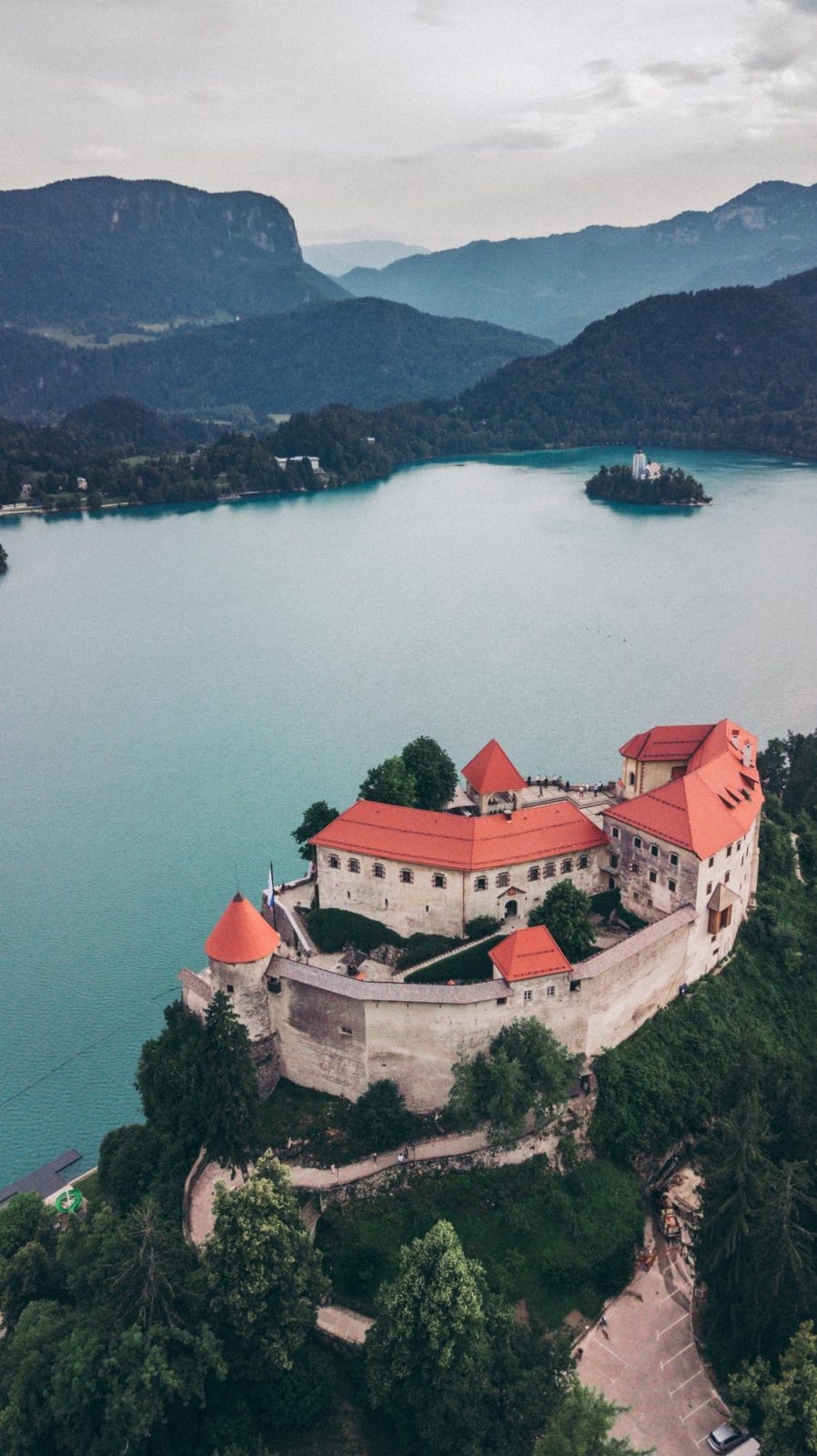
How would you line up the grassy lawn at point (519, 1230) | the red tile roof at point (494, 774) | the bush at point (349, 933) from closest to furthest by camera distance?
the grassy lawn at point (519, 1230) → the bush at point (349, 933) → the red tile roof at point (494, 774)

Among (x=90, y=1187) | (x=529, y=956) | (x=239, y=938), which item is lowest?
(x=90, y=1187)

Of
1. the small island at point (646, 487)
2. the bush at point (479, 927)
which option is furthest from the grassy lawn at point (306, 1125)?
the small island at point (646, 487)

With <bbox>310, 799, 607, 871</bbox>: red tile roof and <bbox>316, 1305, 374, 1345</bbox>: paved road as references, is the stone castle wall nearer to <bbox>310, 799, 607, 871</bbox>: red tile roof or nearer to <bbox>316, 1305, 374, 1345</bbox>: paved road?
<bbox>310, 799, 607, 871</bbox>: red tile roof

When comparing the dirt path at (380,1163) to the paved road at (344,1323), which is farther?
the dirt path at (380,1163)

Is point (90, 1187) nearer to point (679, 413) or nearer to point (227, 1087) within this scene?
point (227, 1087)

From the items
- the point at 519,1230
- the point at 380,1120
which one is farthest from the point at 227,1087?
the point at 519,1230

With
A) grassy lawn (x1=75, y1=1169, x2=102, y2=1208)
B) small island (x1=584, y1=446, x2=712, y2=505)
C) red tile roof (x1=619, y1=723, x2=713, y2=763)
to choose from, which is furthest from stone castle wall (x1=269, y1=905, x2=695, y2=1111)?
small island (x1=584, y1=446, x2=712, y2=505)

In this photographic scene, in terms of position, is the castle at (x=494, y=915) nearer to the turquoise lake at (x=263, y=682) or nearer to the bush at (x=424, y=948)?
the bush at (x=424, y=948)
